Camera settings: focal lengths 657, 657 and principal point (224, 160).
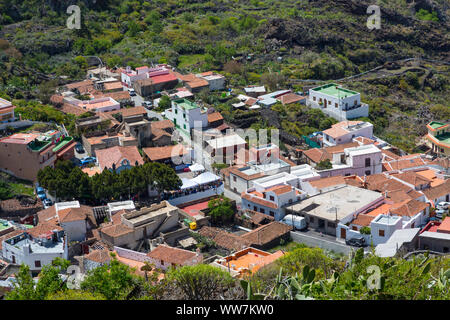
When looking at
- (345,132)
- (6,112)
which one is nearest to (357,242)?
(345,132)

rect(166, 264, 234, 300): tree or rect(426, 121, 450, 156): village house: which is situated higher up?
rect(166, 264, 234, 300): tree

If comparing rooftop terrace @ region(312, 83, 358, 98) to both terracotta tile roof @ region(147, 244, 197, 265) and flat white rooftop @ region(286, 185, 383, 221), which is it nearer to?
flat white rooftop @ region(286, 185, 383, 221)

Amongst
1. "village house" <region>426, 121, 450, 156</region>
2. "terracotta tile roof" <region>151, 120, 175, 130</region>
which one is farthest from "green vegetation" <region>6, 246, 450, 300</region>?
"village house" <region>426, 121, 450, 156</region>

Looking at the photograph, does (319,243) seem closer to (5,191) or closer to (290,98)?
(5,191)

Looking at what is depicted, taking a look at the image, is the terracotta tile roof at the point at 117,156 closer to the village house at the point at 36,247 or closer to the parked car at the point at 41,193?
the parked car at the point at 41,193

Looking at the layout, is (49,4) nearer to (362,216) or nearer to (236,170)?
(236,170)

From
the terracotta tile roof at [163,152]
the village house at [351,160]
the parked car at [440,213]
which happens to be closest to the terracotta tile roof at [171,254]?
the terracotta tile roof at [163,152]

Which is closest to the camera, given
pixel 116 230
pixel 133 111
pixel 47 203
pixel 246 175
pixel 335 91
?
pixel 116 230
